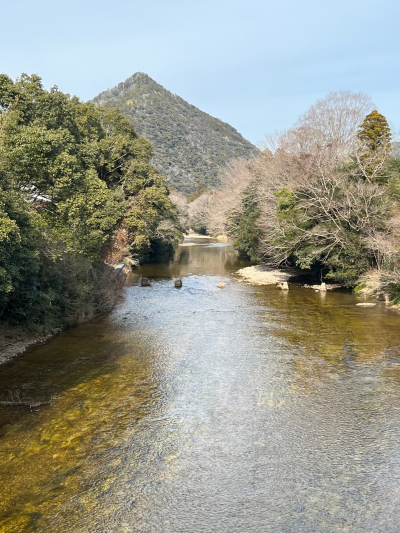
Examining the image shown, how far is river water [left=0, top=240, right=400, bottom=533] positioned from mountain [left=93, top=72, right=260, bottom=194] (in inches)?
5078

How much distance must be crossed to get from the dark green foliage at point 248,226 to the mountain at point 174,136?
8660cm

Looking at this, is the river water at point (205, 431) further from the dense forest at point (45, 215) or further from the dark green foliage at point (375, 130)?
the dark green foliage at point (375, 130)

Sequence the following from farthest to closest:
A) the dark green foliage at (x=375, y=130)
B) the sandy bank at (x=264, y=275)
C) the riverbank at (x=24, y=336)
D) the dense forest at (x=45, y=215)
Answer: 1. the dark green foliage at (x=375, y=130)
2. the sandy bank at (x=264, y=275)
3. the riverbank at (x=24, y=336)
4. the dense forest at (x=45, y=215)

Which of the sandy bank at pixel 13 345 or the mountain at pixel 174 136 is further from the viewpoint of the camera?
the mountain at pixel 174 136

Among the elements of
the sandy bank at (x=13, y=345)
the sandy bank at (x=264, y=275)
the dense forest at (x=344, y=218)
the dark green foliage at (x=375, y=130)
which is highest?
the dark green foliage at (x=375, y=130)

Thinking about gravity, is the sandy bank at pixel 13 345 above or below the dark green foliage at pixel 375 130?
below

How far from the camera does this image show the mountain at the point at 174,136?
508 feet

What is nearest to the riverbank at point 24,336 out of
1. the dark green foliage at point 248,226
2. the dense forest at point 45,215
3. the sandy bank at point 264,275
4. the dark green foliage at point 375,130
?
the dense forest at point 45,215

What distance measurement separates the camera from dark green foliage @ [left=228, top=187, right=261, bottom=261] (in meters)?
44.3

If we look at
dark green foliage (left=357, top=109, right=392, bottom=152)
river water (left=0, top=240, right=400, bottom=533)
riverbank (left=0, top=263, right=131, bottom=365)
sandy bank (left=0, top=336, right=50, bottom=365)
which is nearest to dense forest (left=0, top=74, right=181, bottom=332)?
riverbank (left=0, top=263, right=131, bottom=365)

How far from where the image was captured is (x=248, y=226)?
45.6m

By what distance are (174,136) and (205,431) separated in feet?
571

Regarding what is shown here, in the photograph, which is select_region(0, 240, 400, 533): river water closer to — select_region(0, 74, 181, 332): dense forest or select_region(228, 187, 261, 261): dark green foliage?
select_region(0, 74, 181, 332): dense forest

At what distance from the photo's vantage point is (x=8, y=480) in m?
8.84
